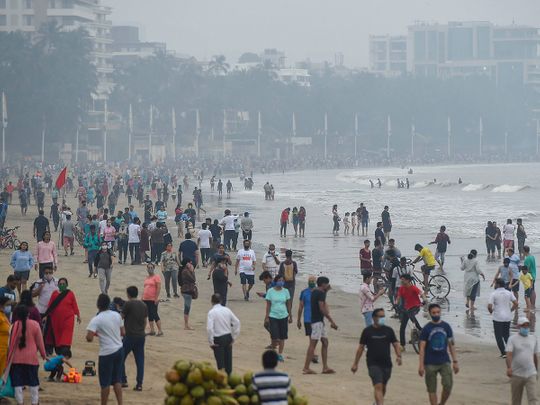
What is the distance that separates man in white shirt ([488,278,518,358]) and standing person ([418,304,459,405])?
3.31 m

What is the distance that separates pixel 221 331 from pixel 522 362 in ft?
10.2

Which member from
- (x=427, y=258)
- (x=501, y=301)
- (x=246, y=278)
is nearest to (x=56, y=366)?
(x=501, y=301)

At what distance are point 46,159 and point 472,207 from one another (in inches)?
2182

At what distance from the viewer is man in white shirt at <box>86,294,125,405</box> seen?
39.7 feet

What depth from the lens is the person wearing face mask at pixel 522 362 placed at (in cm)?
1244

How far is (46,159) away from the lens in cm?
11262

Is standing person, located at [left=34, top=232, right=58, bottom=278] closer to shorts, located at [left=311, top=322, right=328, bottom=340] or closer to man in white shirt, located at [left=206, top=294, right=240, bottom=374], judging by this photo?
shorts, located at [left=311, top=322, right=328, bottom=340]

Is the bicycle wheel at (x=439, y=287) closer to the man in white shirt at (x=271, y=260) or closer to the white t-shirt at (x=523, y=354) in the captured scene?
the man in white shirt at (x=271, y=260)

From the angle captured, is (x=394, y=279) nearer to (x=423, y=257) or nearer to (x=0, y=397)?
(x=423, y=257)

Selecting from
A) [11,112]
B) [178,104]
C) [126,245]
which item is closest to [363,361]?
[126,245]

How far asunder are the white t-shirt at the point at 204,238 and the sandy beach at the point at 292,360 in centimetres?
338

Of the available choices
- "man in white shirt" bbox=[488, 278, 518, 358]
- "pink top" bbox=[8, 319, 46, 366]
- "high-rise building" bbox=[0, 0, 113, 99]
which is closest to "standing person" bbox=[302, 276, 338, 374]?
"man in white shirt" bbox=[488, 278, 518, 358]

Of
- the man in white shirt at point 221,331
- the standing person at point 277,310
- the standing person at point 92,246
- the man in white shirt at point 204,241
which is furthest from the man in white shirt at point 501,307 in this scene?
the man in white shirt at point 204,241

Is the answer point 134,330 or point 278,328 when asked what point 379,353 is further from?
point 278,328
